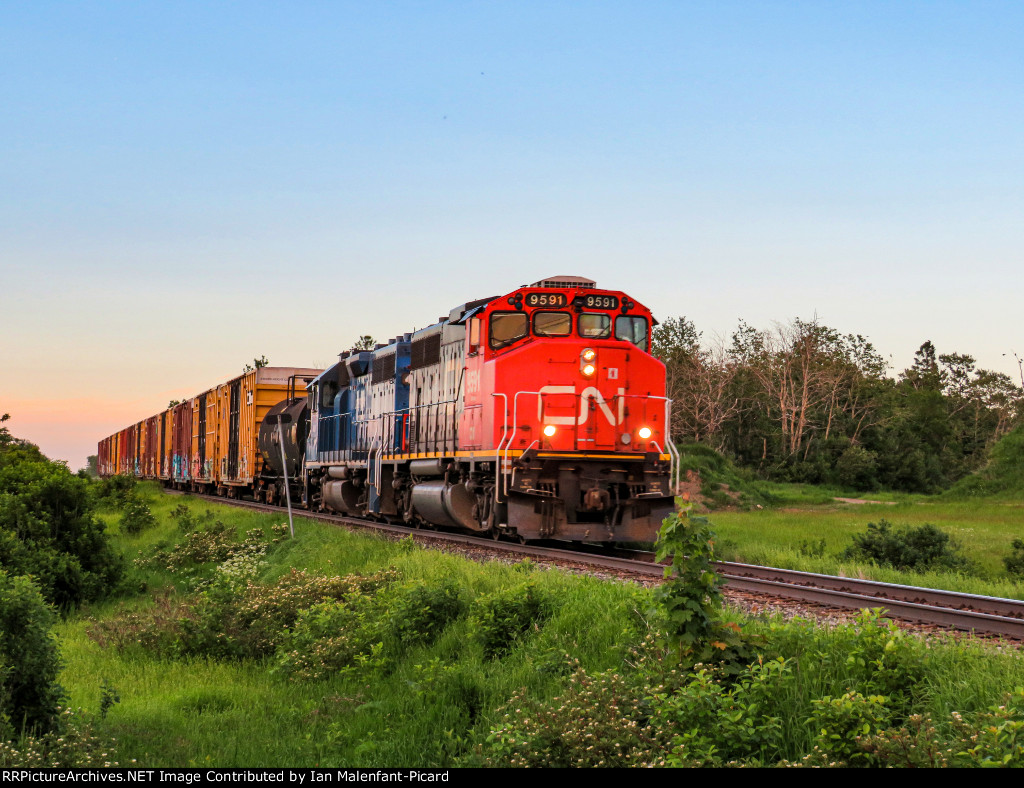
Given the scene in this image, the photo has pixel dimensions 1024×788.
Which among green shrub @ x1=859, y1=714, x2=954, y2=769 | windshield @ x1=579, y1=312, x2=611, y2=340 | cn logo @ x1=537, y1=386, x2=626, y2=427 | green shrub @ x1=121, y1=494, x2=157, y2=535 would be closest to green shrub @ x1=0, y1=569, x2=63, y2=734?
green shrub @ x1=859, y1=714, x2=954, y2=769

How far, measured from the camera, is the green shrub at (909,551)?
15.5 meters

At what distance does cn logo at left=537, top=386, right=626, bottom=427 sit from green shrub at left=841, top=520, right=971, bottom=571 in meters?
4.43

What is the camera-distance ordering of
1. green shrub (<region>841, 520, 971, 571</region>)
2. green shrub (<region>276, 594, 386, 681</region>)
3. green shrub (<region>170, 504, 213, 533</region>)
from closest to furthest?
green shrub (<region>276, 594, 386, 681</region>) < green shrub (<region>841, 520, 971, 571</region>) < green shrub (<region>170, 504, 213, 533</region>)

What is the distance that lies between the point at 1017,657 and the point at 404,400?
15.7m

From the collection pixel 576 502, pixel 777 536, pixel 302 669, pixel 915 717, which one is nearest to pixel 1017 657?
pixel 915 717

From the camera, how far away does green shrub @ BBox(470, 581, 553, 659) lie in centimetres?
932

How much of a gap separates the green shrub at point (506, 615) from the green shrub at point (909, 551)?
742 cm

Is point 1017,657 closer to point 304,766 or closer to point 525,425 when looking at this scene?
point 304,766

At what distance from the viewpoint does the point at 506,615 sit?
9578 mm

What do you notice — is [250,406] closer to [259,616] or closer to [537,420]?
[537,420]

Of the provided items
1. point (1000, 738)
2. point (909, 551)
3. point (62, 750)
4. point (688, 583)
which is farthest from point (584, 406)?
point (1000, 738)

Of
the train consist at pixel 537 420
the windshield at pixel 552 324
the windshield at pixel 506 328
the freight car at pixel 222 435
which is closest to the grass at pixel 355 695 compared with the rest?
the train consist at pixel 537 420

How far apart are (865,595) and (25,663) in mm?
8262

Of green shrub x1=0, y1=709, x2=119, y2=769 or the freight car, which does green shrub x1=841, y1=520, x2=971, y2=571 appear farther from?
the freight car
